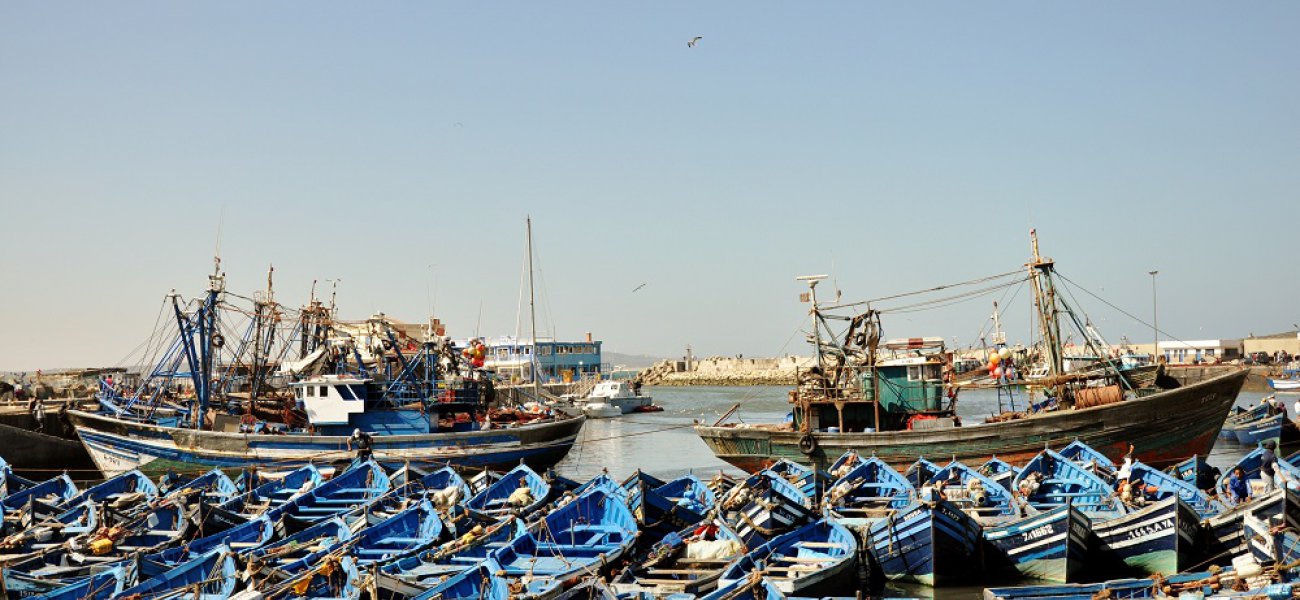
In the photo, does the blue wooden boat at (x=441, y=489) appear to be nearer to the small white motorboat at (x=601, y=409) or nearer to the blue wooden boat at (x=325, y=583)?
the blue wooden boat at (x=325, y=583)

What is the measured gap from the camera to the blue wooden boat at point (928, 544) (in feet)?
65.2

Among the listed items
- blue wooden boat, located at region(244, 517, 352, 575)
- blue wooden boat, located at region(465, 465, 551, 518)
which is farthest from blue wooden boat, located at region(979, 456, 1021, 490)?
blue wooden boat, located at region(244, 517, 352, 575)

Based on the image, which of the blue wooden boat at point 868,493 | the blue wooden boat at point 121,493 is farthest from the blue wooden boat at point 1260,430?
the blue wooden boat at point 121,493

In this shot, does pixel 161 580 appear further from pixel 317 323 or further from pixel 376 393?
pixel 317 323

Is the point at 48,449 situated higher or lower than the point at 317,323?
lower

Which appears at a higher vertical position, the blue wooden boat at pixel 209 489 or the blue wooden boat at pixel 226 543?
the blue wooden boat at pixel 209 489

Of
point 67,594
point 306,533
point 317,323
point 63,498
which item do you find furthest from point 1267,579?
point 317,323

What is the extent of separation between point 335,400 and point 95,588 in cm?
2172

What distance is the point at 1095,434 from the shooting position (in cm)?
3247

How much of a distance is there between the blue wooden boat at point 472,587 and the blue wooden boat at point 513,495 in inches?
258

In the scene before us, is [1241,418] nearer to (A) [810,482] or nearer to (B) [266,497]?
(A) [810,482]

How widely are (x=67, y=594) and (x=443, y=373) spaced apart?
→ 27247 millimetres

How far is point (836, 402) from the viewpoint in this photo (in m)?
35.7

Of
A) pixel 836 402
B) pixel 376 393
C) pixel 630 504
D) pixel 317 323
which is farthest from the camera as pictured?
pixel 317 323
